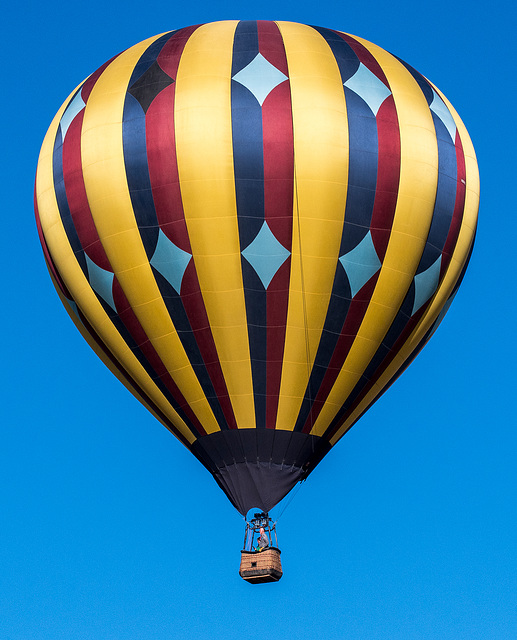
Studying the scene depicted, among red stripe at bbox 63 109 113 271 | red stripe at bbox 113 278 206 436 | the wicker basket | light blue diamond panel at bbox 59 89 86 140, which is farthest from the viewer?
light blue diamond panel at bbox 59 89 86 140

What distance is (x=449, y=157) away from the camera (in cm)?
2256

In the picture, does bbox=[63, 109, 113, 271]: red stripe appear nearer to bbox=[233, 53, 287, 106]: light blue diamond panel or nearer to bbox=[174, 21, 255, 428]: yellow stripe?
bbox=[174, 21, 255, 428]: yellow stripe

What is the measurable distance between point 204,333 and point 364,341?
2365 mm

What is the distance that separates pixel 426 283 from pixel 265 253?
2634 mm

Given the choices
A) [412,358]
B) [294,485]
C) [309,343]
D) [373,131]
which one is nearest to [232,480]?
[294,485]

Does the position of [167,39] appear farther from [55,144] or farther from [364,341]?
[364,341]

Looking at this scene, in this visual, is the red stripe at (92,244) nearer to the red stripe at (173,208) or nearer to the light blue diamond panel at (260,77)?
the red stripe at (173,208)

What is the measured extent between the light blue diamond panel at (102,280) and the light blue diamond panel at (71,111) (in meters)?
2.15

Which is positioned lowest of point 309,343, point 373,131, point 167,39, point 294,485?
point 294,485

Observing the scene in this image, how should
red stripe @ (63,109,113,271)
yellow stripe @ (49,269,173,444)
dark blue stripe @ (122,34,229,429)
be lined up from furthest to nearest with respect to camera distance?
1. yellow stripe @ (49,269,173,444)
2. red stripe @ (63,109,113,271)
3. dark blue stripe @ (122,34,229,429)

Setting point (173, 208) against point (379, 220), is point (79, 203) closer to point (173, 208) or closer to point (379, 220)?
point (173, 208)

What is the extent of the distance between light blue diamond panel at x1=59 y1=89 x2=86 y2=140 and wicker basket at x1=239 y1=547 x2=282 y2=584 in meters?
6.95

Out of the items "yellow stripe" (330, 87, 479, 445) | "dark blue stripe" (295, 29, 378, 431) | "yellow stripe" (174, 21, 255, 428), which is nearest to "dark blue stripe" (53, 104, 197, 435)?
"yellow stripe" (174, 21, 255, 428)

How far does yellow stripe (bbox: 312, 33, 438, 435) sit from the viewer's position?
71.5 ft
